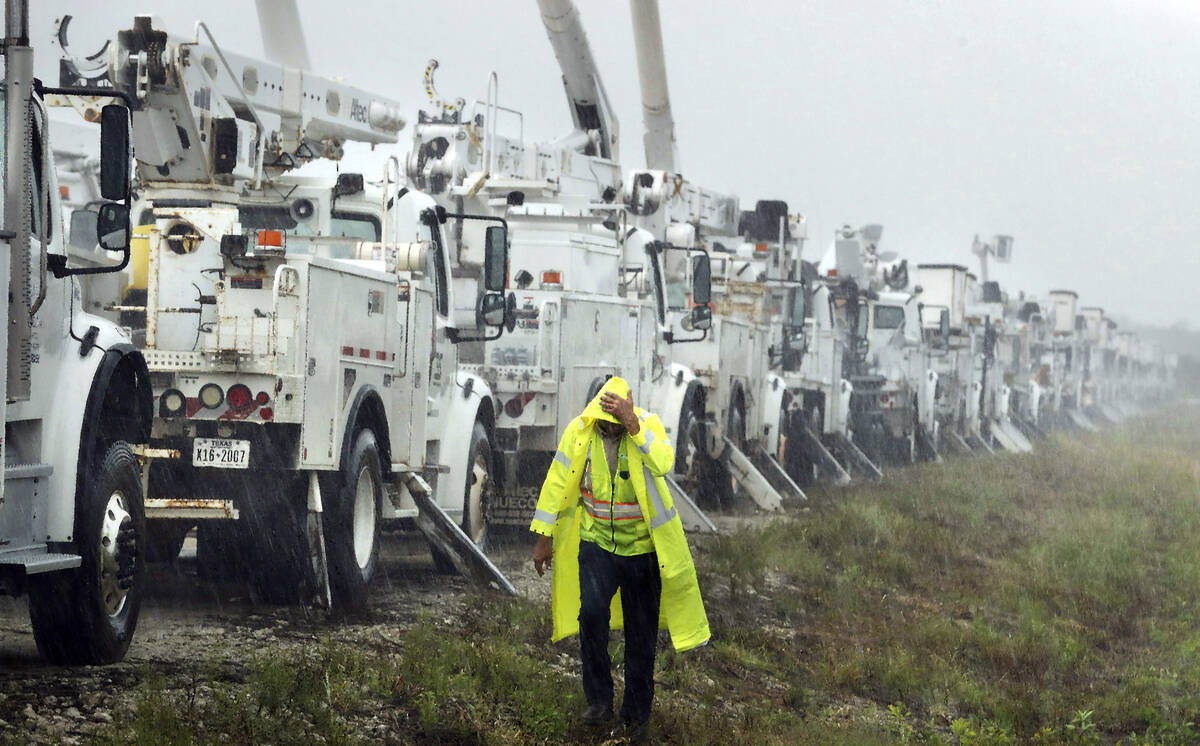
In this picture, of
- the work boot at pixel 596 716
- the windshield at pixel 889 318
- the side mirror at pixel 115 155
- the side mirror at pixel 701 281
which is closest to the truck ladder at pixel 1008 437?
the windshield at pixel 889 318

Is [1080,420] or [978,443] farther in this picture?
[1080,420]

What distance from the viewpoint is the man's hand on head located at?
690 cm

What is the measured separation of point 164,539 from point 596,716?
3.91m

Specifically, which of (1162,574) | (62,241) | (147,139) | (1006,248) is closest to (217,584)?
(147,139)

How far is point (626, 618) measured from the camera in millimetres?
7121

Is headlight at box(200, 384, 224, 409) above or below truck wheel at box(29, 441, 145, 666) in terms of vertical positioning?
above

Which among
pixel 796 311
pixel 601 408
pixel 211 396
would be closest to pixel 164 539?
pixel 211 396

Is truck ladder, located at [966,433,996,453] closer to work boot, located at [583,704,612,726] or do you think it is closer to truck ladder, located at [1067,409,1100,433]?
truck ladder, located at [1067,409,1100,433]

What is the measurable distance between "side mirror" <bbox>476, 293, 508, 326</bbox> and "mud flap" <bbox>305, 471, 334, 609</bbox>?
3.31m

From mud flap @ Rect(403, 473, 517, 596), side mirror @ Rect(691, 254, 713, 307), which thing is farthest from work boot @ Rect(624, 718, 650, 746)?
side mirror @ Rect(691, 254, 713, 307)

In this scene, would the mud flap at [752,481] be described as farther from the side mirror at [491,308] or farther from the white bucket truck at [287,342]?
the side mirror at [491,308]

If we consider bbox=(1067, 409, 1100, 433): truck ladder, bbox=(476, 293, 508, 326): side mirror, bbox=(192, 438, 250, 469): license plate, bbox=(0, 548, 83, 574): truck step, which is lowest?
bbox=(1067, 409, 1100, 433): truck ladder

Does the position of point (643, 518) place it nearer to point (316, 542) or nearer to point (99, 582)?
point (99, 582)

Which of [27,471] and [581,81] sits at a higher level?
[581,81]
